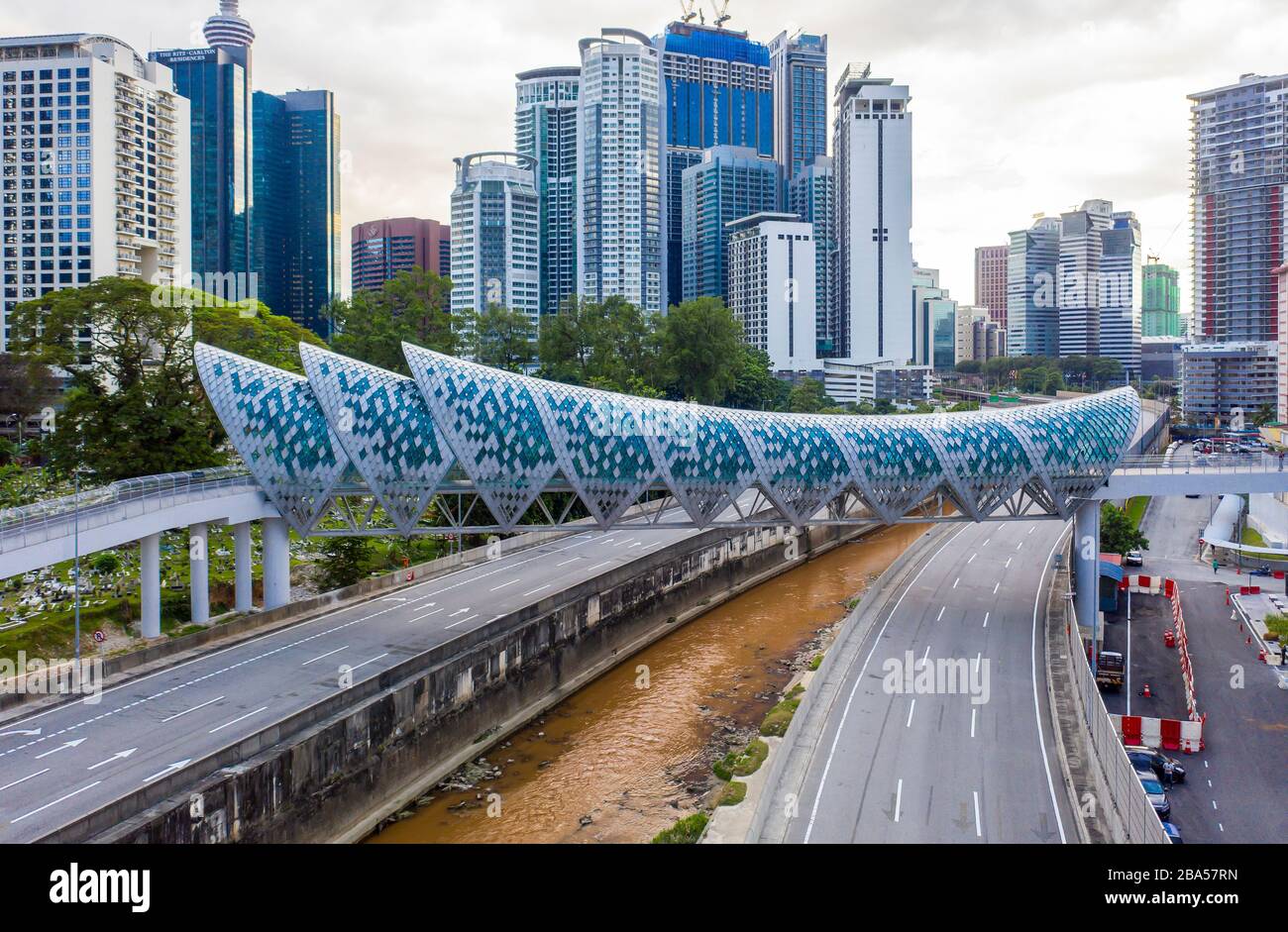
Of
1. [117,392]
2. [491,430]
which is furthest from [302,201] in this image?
[491,430]

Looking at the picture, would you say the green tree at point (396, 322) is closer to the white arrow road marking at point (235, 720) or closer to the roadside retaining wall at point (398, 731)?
A: the roadside retaining wall at point (398, 731)

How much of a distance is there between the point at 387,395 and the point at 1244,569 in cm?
4903

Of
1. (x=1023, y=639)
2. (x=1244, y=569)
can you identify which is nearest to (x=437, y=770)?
(x=1023, y=639)

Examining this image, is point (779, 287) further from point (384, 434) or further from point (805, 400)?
point (384, 434)

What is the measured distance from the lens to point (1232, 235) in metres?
130

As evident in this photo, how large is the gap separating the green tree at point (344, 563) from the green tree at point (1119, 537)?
41.2 m

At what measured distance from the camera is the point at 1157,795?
1031 inches

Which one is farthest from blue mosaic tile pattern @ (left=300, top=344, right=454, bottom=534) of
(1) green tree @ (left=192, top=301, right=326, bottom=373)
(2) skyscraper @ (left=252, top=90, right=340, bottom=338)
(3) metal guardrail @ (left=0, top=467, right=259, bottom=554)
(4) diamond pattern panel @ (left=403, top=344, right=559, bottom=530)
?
(2) skyscraper @ (left=252, top=90, right=340, bottom=338)

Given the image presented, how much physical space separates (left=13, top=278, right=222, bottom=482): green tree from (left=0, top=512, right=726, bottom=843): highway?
1280 cm

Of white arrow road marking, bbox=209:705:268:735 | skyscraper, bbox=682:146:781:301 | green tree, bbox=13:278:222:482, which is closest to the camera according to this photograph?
white arrow road marking, bbox=209:705:268:735

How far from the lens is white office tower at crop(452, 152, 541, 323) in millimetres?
153750

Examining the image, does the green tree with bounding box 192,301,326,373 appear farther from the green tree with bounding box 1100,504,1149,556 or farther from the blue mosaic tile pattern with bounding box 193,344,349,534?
the green tree with bounding box 1100,504,1149,556

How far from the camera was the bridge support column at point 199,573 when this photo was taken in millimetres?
37344
